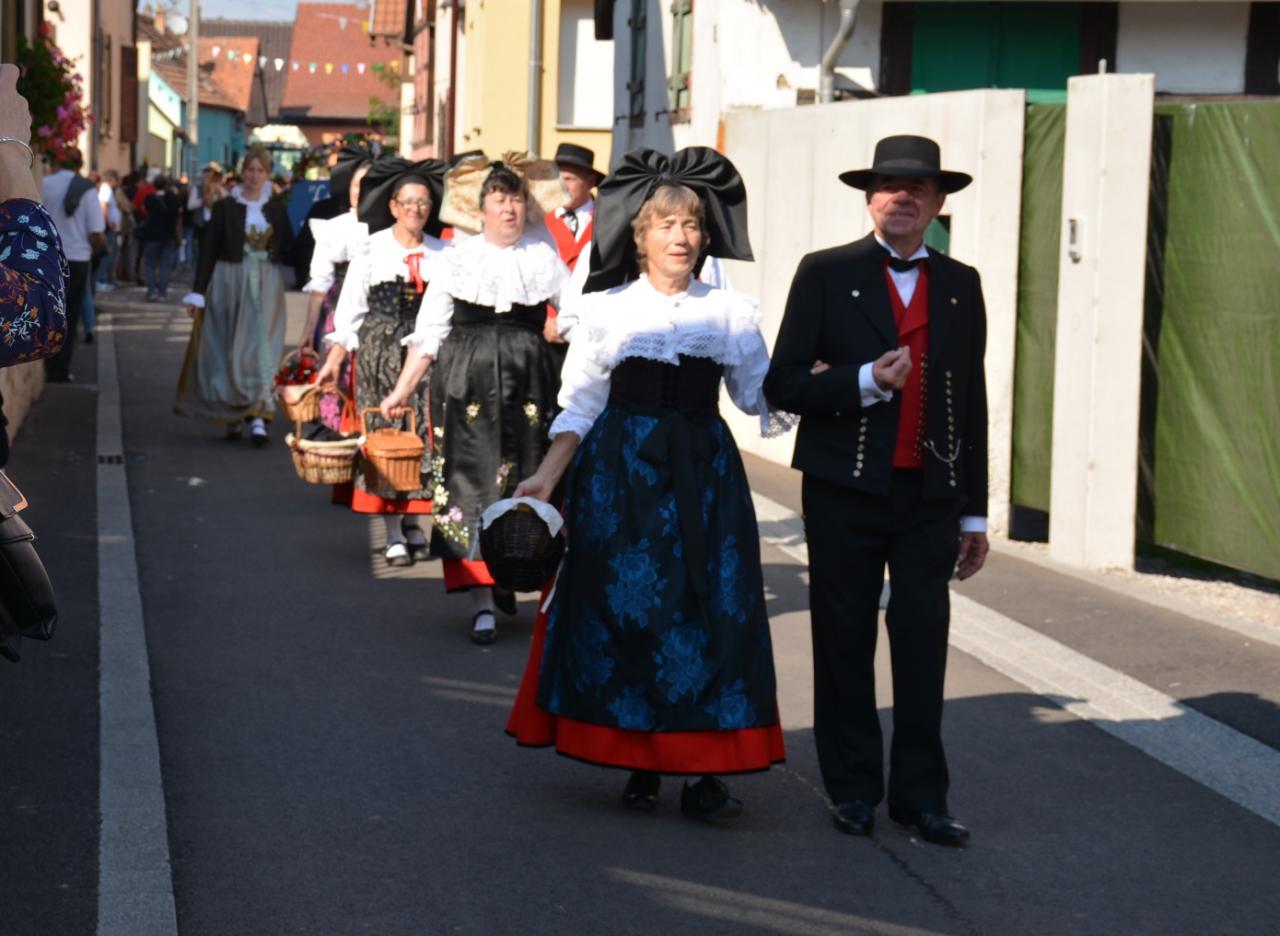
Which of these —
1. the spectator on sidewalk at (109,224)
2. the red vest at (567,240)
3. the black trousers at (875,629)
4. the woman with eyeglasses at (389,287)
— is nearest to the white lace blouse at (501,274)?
the red vest at (567,240)

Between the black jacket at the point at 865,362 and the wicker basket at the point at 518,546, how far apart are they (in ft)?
2.46

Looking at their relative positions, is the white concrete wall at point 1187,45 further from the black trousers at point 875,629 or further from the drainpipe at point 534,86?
the black trousers at point 875,629

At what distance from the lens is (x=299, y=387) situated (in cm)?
1125

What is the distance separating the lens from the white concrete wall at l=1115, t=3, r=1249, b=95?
59.2 feet

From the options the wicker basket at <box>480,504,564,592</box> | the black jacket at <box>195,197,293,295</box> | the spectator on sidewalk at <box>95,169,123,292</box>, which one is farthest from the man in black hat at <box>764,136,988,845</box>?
the spectator on sidewalk at <box>95,169,123,292</box>

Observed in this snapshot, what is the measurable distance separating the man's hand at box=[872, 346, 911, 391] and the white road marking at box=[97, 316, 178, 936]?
221 centimetres

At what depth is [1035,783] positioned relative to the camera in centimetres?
655

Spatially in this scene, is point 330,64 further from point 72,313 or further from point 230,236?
point 230,236

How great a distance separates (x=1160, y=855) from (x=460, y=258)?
4.00 m

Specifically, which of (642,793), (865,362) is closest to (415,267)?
(642,793)

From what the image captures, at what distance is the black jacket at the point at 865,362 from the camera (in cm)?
585

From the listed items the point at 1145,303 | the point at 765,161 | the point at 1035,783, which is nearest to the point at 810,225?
the point at 765,161

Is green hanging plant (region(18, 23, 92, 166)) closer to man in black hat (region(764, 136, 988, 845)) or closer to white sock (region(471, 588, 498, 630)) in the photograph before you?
white sock (region(471, 588, 498, 630))

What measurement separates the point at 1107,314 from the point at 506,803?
5249 millimetres
